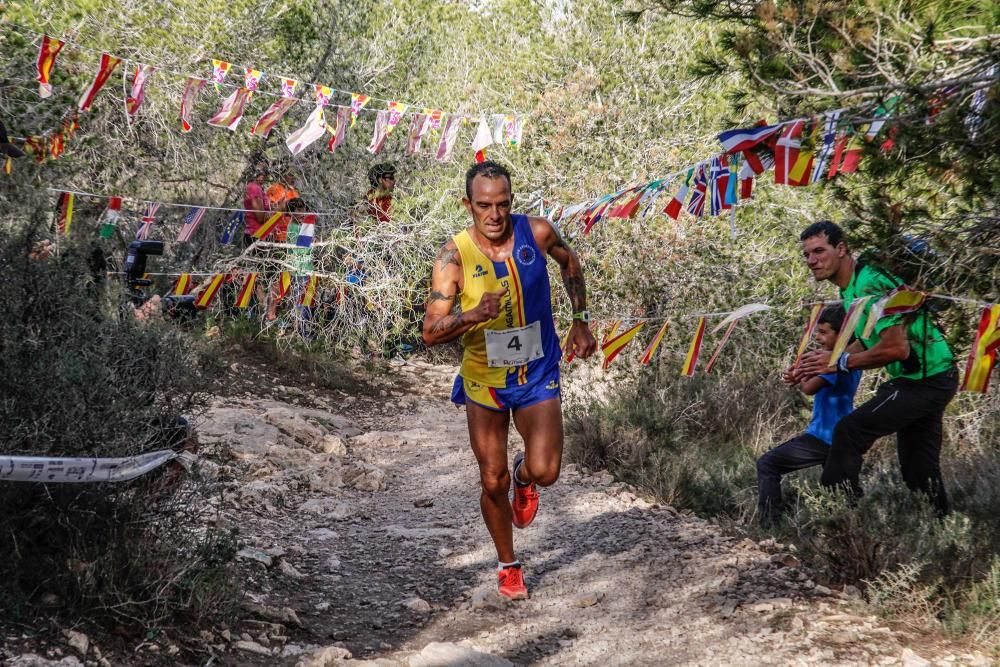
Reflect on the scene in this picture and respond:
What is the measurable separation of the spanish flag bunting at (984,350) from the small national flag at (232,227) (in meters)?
9.13

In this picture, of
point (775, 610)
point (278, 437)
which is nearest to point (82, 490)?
point (775, 610)

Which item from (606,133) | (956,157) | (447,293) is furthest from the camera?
(606,133)

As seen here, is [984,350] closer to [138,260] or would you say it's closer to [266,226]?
[138,260]

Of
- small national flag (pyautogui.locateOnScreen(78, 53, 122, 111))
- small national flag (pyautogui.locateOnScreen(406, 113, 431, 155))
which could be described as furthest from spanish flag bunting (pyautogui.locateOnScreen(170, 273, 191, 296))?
small national flag (pyautogui.locateOnScreen(406, 113, 431, 155))

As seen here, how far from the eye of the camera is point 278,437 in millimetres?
8172

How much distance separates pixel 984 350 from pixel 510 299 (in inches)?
75.7

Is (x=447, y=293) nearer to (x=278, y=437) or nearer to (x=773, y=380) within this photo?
(x=278, y=437)

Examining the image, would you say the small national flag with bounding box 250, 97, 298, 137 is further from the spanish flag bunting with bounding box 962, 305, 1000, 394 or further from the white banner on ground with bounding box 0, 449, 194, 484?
the spanish flag bunting with bounding box 962, 305, 1000, 394

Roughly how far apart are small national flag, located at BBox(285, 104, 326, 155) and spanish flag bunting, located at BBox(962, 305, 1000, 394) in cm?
746

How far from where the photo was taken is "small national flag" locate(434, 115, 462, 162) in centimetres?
1059

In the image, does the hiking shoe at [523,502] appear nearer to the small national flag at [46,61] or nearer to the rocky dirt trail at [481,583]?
the rocky dirt trail at [481,583]

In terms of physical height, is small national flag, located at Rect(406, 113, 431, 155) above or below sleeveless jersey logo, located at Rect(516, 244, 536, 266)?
above

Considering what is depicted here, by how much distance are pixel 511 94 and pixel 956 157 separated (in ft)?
28.4

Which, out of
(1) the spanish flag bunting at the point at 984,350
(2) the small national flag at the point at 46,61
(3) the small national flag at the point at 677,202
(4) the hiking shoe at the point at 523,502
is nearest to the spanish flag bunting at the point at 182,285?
(2) the small national flag at the point at 46,61
